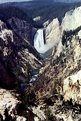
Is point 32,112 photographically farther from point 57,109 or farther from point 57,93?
point 57,93

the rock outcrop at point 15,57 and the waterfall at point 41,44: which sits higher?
the waterfall at point 41,44

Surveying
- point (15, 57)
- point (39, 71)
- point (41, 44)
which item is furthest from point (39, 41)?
point (39, 71)

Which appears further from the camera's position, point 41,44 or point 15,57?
point 41,44

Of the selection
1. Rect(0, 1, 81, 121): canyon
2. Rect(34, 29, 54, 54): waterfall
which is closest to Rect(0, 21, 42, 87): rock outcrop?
Rect(0, 1, 81, 121): canyon

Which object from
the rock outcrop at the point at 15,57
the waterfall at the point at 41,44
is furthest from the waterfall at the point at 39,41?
the rock outcrop at the point at 15,57

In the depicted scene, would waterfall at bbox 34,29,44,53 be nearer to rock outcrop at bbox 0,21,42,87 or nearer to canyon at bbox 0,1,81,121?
canyon at bbox 0,1,81,121

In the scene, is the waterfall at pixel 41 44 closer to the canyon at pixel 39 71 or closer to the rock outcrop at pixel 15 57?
the canyon at pixel 39 71

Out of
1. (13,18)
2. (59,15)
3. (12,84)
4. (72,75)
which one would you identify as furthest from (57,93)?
(59,15)

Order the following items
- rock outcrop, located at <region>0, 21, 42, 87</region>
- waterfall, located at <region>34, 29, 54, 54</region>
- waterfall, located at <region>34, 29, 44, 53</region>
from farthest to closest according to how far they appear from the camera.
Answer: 1. waterfall, located at <region>34, 29, 44, 53</region>
2. waterfall, located at <region>34, 29, 54, 54</region>
3. rock outcrop, located at <region>0, 21, 42, 87</region>

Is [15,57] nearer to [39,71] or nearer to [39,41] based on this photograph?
[39,71]

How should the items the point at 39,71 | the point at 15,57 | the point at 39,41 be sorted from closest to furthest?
the point at 39,71
the point at 15,57
the point at 39,41

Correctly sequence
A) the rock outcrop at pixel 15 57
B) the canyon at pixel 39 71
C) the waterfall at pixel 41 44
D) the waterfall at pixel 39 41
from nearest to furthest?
the canyon at pixel 39 71
the rock outcrop at pixel 15 57
the waterfall at pixel 41 44
the waterfall at pixel 39 41
